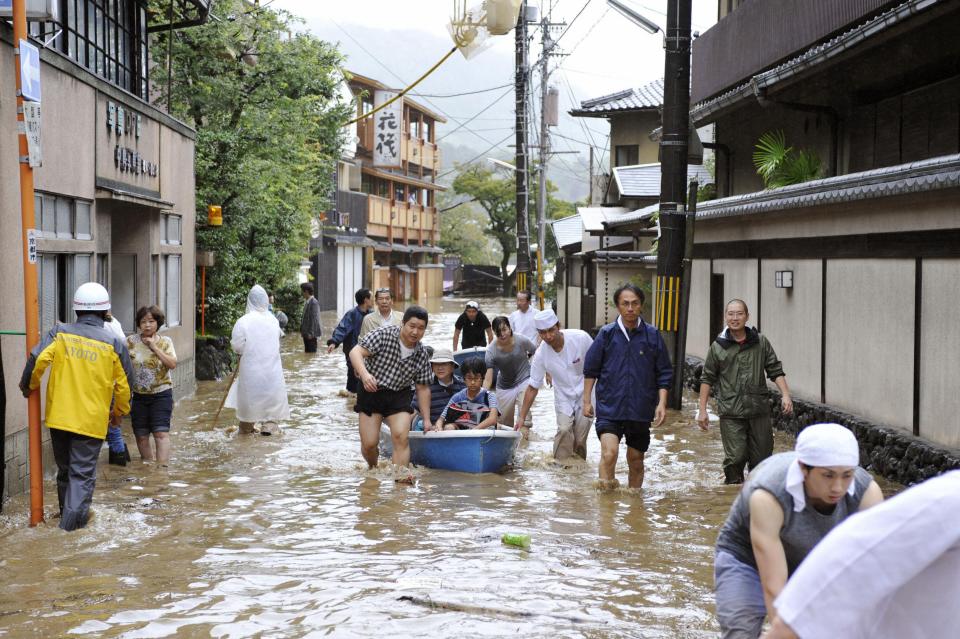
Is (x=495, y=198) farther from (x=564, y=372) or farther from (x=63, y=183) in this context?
(x=564, y=372)

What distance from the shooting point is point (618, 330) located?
10.5m

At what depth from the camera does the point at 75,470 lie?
888cm

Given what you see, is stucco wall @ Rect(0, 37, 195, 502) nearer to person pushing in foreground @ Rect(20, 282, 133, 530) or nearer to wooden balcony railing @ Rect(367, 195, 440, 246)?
person pushing in foreground @ Rect(20, 282, 133, 530)

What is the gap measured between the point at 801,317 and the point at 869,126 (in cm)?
284

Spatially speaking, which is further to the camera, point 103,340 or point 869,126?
point 869,126

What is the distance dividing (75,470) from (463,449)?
4473 millimetres

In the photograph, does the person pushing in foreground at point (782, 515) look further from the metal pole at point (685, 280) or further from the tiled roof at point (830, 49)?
the metal pole at point (685, 280)

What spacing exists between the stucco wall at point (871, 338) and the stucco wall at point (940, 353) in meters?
0.36

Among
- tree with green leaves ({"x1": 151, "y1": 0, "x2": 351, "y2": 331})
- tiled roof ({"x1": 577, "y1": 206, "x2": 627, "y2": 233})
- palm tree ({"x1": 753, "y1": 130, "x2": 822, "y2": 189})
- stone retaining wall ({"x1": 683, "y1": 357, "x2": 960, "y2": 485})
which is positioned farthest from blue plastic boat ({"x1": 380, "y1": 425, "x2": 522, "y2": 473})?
tiled roof ({"x1": 577, "y1": 206, "x2": 627, "y2": 233})

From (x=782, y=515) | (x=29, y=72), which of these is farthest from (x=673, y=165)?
(x=782, y=515)

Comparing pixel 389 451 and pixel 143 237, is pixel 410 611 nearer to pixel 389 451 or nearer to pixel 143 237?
pixel 389 451

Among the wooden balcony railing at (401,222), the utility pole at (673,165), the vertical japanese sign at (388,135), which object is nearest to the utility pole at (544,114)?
the vertical japanese sign at (388,135)

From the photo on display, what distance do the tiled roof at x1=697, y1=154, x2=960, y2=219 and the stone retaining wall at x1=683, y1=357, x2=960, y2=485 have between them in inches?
94.0

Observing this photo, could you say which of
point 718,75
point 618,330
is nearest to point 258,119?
point 718,75
